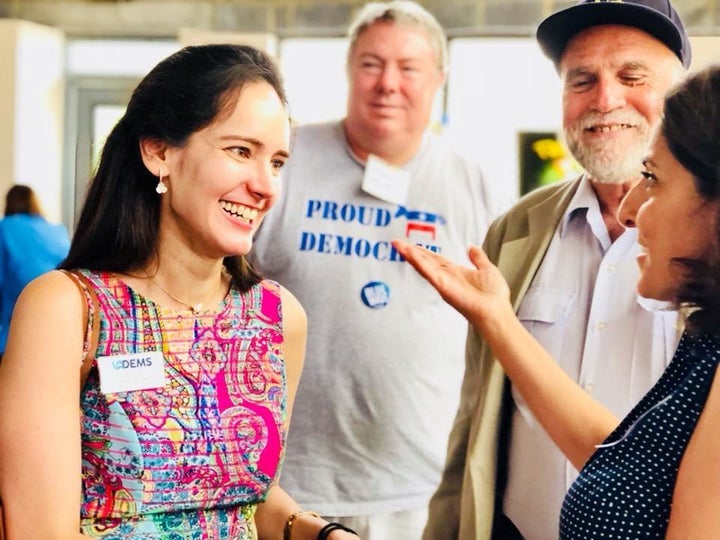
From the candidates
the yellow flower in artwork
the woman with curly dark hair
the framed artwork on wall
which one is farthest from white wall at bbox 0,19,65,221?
the woman with curly dark hair

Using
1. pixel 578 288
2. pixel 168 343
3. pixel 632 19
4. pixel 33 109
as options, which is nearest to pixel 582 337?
pixel 578 288

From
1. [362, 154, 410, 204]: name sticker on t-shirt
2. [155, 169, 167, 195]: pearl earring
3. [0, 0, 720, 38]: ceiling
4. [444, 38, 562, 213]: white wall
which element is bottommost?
[155, 169, 167, 195]: pearl earring

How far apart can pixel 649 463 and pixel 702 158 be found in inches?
17.6

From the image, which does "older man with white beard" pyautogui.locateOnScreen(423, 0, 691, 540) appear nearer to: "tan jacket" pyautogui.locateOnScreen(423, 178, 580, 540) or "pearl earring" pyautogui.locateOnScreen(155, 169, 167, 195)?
"tan jacket" pyautogui.locateOnScreen(423, 178, 580, 540)

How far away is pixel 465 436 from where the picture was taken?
2.61 metres

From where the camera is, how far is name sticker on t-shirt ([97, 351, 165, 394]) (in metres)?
1.85

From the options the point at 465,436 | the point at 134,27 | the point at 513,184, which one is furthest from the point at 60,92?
the point at 465,436

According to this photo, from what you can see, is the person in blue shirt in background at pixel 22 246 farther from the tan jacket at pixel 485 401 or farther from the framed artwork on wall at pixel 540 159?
the tan jacket at pixel 485 401

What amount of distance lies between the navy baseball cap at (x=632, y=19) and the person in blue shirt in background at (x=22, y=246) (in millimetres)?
4226

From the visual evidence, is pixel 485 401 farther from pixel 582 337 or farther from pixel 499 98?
pixel 499 98

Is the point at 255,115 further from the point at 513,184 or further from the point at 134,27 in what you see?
the point at 134,27

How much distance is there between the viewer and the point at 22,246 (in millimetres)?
6383

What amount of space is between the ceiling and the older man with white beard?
4.42 metres

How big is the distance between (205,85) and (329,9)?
6.01m
